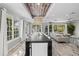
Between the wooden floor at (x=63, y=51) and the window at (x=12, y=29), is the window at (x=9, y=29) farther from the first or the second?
the wooden floor at (x=63, y=51)

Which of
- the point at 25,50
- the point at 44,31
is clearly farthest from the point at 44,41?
the point at 25,50

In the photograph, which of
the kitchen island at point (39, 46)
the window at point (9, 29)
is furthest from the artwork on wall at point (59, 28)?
the window at point (9, 29)

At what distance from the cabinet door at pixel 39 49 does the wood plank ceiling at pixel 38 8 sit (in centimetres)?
64

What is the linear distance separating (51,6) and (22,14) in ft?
1.93

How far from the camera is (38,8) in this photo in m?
1.93

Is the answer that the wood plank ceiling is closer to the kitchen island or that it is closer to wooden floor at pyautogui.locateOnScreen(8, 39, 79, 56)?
the kitchen island

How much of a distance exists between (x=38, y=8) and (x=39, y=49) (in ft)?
2.78

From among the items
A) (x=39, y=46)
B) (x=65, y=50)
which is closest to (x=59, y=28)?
(x=65, y=50)

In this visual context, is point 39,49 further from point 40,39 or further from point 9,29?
point 9,29

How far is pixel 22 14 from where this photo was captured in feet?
6.17

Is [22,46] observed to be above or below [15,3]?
below

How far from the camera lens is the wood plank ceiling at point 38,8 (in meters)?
1.85

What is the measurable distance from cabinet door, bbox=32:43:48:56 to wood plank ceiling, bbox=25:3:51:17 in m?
0.64

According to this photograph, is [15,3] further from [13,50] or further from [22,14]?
[13,50]
